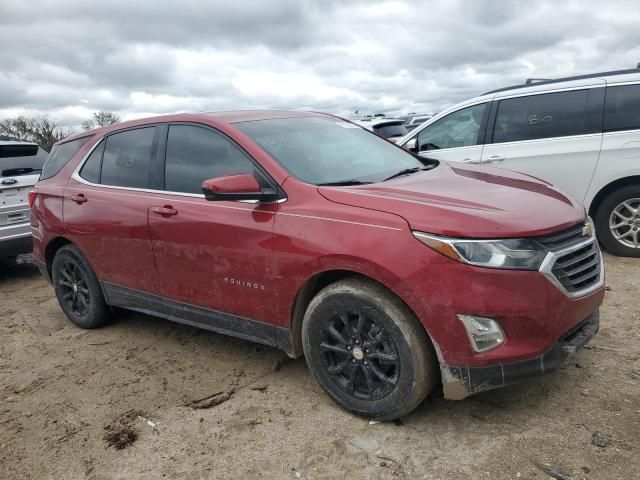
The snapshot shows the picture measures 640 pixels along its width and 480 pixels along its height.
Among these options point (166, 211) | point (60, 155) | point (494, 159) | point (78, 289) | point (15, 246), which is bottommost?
point (78, 289)

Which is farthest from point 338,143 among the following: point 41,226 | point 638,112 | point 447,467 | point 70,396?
point 638,112

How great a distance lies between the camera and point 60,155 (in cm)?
497

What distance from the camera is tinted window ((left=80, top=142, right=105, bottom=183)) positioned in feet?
14.5

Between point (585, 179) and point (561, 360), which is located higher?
point (585, 179)

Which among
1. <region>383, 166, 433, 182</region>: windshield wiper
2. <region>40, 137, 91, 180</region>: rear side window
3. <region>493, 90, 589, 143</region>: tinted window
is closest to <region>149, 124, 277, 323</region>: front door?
<region>383, 166, 433, 182</region>: windshield wiper

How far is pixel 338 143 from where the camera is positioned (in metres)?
3.80

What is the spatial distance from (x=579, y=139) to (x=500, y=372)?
3944 millimetres

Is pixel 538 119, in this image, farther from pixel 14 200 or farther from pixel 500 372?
pixel 14 200

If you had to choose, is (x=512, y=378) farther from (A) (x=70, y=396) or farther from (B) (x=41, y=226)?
(B) (x=41, y=226)

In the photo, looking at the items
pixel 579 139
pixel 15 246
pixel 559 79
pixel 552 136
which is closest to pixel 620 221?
pixel 579 139

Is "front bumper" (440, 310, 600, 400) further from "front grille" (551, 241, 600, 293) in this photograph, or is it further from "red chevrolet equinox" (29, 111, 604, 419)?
"front grille" (551, 241, 600, 293)

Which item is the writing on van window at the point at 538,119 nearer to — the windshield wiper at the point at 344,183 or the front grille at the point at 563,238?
the front grille at the point at 563,238

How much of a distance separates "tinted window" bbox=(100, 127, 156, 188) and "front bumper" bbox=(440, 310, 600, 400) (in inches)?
98.9

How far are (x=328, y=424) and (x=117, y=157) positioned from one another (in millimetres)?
2649
